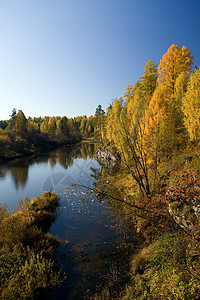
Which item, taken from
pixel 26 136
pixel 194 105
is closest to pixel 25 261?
pixel 194 105

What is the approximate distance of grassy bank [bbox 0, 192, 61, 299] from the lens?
6.33 metres

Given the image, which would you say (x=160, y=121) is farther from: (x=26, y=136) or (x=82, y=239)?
(x=26, y=136)

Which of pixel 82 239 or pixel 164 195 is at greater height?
A: pixel 164 195

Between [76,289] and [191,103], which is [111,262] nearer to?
[76,289]

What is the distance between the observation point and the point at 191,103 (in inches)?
533

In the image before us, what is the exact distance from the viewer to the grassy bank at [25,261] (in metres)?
6.33

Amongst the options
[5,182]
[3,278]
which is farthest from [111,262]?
[5,182]

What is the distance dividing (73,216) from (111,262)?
21.7 ft

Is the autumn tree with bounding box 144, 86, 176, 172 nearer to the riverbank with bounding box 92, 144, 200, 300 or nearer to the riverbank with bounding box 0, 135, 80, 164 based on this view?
the riverbank with bounding box 92, 144, 200, 300

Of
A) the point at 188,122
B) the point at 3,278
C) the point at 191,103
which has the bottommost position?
the point at 3,278

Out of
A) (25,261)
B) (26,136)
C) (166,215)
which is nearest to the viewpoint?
(25,261)

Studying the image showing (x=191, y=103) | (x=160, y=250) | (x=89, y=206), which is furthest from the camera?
(x=89, y=206)

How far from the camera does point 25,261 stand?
23.7ft

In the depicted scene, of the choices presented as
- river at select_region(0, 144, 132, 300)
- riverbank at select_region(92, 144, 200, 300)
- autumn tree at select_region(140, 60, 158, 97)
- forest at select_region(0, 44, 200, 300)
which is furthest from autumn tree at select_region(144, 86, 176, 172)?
autumn tree at select_region(140, 60, 158, 97)
